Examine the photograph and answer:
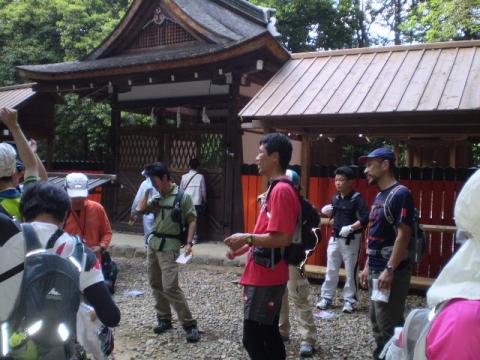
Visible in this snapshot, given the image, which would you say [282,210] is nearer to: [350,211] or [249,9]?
[350,211]

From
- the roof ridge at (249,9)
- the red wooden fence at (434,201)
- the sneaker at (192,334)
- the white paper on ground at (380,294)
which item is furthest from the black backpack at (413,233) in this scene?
the roof ridge at (249,9)

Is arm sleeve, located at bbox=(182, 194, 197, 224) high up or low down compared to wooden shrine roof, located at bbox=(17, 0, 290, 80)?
down

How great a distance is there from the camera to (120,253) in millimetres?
8758

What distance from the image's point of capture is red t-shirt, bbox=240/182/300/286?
2787 mm

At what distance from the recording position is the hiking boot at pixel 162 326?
4.65 m

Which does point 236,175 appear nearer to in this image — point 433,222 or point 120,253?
point 120,253

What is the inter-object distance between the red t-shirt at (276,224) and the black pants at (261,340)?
28cm

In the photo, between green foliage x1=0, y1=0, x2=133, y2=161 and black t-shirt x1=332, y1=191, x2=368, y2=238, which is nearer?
black t-shirt x1=332, y1=191, x2=368, y2=238

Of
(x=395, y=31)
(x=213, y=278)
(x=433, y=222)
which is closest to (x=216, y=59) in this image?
(x=213, y=278)

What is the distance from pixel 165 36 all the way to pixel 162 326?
727 cm

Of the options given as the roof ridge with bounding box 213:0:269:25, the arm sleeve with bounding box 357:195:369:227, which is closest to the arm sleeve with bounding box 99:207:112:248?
the arm sleeve with bounding box 357:195:369:227

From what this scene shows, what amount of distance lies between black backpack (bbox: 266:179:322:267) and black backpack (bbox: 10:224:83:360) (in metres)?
1.48

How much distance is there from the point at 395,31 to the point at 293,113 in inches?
699

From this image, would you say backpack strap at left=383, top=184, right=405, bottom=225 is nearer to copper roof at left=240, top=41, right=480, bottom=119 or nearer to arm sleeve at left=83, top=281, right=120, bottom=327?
arm sleeve at left=83, top=281, right=120, bottom=327
